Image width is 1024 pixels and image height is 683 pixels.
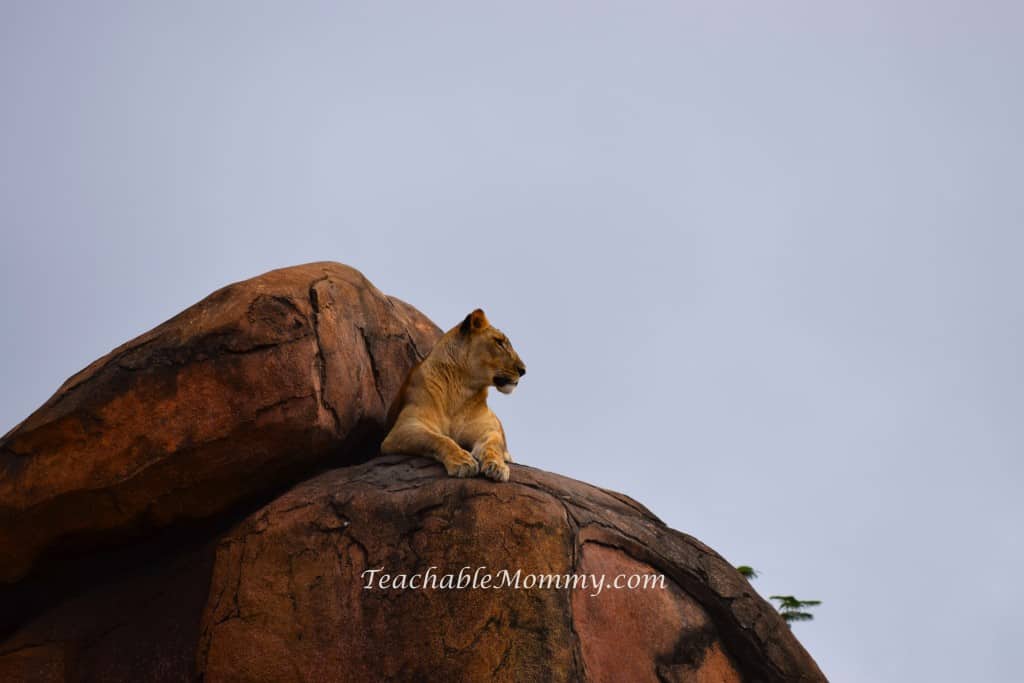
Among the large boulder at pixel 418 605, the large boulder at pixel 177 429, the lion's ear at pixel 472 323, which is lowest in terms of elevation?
the large boulder at pixel 418 605

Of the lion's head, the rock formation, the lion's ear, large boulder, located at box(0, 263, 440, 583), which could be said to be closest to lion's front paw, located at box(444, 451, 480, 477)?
the rock formation

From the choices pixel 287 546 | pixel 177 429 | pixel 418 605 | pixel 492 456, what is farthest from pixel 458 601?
pixel 177 429

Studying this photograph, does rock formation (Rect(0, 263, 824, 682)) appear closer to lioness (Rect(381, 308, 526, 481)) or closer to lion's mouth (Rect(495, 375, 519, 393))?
lioness (Rect(381, 308, 526, 481))

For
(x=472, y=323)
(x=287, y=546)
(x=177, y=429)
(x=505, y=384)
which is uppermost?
(x=472, y=323)

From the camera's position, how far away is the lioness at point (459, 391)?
862 cm

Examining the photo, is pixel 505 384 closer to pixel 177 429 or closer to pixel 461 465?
pixel 461 465

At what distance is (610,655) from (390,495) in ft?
6.73

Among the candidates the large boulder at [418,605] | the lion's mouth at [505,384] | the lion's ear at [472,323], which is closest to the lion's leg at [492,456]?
the large boulder at [418,605]

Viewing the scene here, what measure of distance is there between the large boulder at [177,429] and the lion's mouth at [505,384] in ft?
5.45

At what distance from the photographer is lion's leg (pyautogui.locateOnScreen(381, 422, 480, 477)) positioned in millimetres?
7727

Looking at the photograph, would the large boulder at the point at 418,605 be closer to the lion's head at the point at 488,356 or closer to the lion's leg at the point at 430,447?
the lion's leg at the point at 430,447

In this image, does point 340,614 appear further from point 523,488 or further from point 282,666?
point 523,488

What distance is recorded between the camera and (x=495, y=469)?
766 centimetres

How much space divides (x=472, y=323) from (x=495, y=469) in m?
2.20
